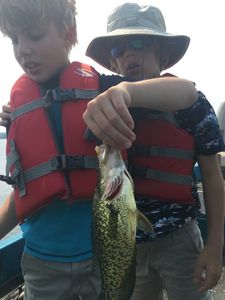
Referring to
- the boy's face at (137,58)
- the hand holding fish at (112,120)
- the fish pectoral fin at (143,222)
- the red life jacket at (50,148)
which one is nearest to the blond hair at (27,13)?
the red life jacket at (50,148)

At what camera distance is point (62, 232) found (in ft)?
7.46

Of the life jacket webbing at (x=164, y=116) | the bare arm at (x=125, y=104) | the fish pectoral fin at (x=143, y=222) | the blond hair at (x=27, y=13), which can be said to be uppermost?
the blond hair at (x=27, y=13)

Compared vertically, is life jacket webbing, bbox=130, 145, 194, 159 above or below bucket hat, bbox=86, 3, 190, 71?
below

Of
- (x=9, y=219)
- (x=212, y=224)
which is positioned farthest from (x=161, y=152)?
(x=9, y=219)

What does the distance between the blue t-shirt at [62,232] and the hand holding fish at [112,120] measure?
69cm

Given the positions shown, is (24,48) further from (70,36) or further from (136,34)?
(136,34)

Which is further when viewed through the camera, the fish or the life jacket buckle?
the life jacket buckle

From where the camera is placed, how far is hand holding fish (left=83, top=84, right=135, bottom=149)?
1598mm

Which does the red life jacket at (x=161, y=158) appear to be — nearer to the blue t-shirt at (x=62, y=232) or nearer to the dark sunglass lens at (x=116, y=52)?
the blue t-shirt at (x=62, y=232)

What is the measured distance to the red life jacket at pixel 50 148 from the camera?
2268mm

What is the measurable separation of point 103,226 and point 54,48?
3.66ft

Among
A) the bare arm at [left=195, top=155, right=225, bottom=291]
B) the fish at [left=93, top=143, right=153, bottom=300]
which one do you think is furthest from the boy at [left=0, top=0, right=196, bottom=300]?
the bare arm at [left=195, top=155, right=225, bottom=291]

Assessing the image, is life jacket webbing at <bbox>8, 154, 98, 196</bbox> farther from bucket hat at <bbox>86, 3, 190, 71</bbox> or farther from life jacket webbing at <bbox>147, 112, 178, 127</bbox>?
bucket hat at <bbox>86, 3, 190, 71</bbox>

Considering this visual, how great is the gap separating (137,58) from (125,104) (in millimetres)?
1206
